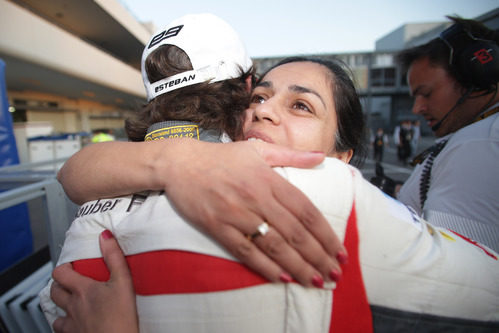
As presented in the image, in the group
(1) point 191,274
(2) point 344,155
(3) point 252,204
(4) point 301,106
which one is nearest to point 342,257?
(3) point 252,204

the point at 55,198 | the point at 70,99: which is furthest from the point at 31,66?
the point at 55,198

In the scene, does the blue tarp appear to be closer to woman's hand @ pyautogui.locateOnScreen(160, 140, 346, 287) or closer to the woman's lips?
the woman's lips

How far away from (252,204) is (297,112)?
74 cm

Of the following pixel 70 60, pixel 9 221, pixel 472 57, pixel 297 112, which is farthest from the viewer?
pixel 70 60

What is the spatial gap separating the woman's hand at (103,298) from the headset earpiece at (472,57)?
228 centimetres

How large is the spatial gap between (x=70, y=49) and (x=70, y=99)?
27.8 feet

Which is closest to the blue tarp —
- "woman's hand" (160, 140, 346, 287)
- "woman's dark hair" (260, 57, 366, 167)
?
"woman's hand" (160, 140, 346, 287)

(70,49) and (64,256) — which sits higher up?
(70,49)

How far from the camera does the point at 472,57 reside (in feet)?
5.28

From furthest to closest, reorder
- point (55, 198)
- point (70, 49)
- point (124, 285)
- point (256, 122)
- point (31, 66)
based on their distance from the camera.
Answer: point (70, 49) → point (31, 66) → point (55, 198) → point (256, 122) → point (124, 285)

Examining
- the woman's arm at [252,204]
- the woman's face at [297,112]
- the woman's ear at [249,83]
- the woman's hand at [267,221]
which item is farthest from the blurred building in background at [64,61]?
the woman's hand at [267,221]

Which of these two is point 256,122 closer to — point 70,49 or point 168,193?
point 168,193

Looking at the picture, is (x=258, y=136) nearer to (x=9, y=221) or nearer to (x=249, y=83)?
(x=249, y=83)

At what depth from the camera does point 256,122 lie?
122cm
